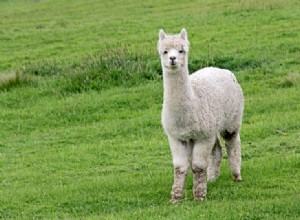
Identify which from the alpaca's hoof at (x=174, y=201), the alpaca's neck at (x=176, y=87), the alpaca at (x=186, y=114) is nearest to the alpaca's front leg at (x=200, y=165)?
the alpaca at (x=186, y=114)

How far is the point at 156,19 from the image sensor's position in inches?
1141

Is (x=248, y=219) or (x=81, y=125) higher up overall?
(x=248, y=219)

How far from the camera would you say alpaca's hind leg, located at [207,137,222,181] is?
401 inches

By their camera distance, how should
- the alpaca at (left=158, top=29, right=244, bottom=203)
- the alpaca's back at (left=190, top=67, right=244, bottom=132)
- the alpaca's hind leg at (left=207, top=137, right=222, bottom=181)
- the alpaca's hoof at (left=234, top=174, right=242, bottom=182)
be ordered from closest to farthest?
1. the alpaca at (left=158, top=29, right=244, bottom=203)
2. the alpaca's back at (left=190, top=67, right=244, bottom=132)
3. the alpaca's hoof at (left=234, top=174, right=242, bottom=182)
4. the alpaca's hind leg at (left=207, top=137, right=222, bottom=181)

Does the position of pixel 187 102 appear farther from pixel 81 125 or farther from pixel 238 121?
pixel 81 125

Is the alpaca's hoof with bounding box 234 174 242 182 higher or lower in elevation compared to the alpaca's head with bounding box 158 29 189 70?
lower

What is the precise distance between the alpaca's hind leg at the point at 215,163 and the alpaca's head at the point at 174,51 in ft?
5.58

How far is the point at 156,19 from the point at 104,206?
797 inches

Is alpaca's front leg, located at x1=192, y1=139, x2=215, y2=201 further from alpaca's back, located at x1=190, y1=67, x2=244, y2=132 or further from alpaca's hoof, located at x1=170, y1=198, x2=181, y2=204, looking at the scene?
alpaca's back, located at x1=190, y1=67, x2=244, y2=132

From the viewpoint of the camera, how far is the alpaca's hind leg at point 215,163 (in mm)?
10188

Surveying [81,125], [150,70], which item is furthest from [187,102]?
[150,70]

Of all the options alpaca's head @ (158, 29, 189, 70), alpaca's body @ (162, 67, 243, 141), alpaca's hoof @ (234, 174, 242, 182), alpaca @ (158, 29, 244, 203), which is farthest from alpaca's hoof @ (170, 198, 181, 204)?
alpaca's head @ (158, 29, 189, 70)

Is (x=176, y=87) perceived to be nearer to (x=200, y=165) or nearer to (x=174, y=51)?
(x=174, y=51)

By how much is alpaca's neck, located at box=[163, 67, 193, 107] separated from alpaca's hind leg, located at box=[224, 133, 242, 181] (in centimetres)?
141
